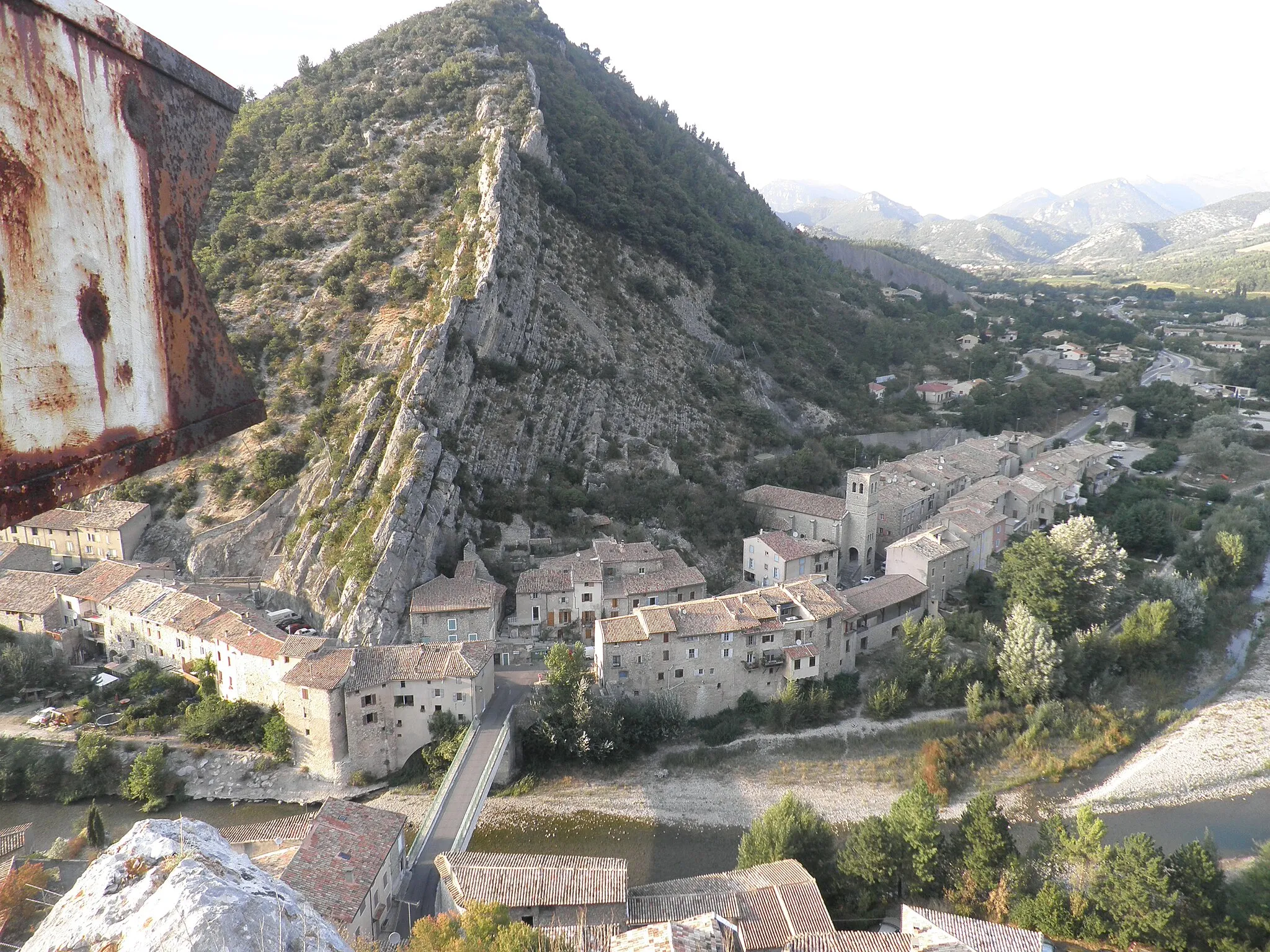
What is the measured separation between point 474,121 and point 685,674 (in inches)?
1482

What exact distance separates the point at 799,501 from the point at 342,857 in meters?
25.6

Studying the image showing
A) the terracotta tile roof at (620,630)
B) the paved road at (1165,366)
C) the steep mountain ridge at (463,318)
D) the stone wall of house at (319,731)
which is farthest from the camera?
the paved road at (1165,366)

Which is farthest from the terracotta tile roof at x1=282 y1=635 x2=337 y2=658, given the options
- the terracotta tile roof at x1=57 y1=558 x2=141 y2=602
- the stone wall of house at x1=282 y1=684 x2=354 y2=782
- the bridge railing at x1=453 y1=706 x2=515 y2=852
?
the terracotta tile roof at x1=57 y1=558 x2=141 y2=602

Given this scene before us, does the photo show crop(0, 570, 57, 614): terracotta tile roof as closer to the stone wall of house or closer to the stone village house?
the stone village house

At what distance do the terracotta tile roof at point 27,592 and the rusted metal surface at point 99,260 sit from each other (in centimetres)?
3489

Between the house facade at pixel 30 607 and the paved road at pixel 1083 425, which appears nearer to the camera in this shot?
the house facade at pixel 30 607

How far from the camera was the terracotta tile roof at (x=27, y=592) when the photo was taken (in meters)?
30.7

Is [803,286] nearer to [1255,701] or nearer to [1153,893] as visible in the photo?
[1255,701]

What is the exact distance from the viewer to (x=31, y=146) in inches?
94.6

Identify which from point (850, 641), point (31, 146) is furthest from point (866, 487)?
point (31, 146)

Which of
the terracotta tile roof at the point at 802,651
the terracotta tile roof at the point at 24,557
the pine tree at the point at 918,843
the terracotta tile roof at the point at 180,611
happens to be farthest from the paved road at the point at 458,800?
the terracotta tile roof at the point at 24,557

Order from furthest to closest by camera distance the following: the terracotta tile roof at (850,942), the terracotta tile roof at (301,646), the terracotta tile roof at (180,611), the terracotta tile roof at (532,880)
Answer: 1. the terracotta tile roof at (180,611)
2. the terracotta tile roof at (301,646)
3. the terracotta tile roof at (532,880)
4. the terracotta tile roof at (850,942)

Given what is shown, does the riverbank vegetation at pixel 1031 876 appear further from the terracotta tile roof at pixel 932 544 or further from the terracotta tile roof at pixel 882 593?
the terracotta tile roof at pixel 932 544

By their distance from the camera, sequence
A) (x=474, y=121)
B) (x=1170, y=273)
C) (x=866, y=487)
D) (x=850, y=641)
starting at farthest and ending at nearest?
1. (x=1170, y=273)
2. (x=474, y=121)
3. (x=866, y=487)
4. (x=850, y=641)
